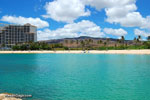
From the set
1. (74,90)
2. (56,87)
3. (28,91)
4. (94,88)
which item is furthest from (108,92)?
(28,91)

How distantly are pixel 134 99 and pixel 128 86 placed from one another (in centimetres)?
577

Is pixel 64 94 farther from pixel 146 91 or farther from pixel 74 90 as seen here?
pixel 146 91

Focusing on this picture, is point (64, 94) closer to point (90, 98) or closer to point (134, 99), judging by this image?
point (90, 98)

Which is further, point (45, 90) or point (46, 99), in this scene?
point (45, 90)

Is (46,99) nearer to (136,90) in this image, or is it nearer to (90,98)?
(90,98)

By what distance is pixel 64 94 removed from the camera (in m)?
21.2

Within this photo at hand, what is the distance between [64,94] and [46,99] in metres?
2.73

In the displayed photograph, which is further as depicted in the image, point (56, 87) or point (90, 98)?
point (56, 87)

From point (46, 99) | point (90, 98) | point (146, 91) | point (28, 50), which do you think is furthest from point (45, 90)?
point (28, 50)

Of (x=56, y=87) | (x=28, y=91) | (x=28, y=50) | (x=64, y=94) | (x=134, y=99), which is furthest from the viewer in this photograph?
(x=28, y=50)

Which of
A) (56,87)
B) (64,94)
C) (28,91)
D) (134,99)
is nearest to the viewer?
(134,99)

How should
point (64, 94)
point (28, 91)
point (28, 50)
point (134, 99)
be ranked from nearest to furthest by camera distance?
point (134, 99)
point (64, 94)
point (28, 91)
point (28, 50)

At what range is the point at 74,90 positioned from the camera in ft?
75.3

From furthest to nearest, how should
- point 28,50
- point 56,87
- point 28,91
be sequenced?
point 28,50 < point 56,87 < point 28,91
